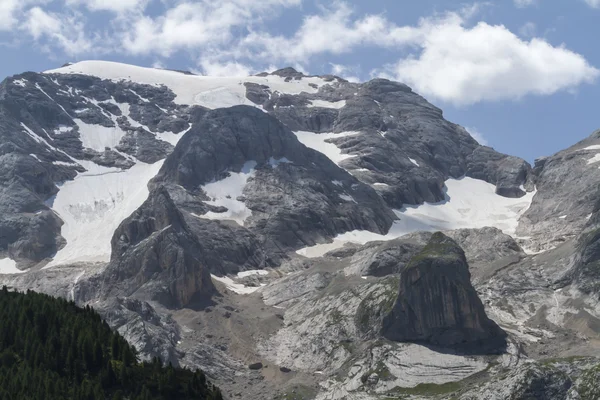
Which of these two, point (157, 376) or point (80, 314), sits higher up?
point (80, 314)

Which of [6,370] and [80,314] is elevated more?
[80,314]

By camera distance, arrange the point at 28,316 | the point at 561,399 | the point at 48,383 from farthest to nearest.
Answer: the point at 561,399 < the point at 28,316 < the point at 48,383

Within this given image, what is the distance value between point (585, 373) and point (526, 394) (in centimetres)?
1095

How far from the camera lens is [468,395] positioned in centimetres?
18888

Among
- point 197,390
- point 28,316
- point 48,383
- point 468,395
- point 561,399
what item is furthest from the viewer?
point 468,395

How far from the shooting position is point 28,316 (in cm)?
14650

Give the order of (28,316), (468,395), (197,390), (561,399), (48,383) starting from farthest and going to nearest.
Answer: (468,395), (561,399), (28,316), (197,390), (48,383)

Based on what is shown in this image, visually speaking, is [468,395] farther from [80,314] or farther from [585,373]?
[80,314]

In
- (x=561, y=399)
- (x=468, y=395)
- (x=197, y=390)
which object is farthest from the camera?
(x=468, y=395)

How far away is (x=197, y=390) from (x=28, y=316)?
31.4 m

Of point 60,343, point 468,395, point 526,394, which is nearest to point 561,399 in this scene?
point 526,394

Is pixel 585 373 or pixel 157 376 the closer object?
pixel 157 376

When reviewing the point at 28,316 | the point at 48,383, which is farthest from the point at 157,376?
the point at 28,316

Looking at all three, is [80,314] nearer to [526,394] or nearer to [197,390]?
[197,390]
